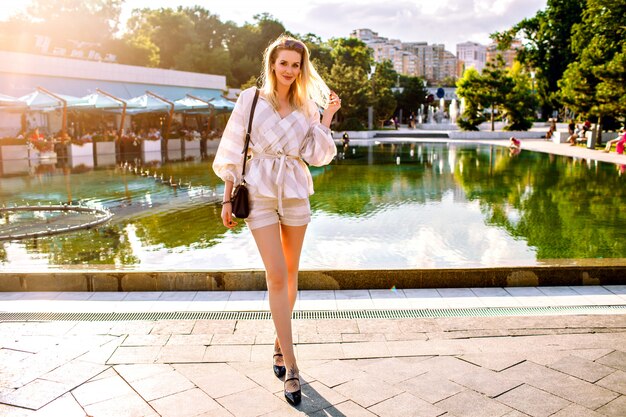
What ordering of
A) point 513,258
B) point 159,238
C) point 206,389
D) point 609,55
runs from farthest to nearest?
point 609,55, point 159,238, point 513,258, point 206,389

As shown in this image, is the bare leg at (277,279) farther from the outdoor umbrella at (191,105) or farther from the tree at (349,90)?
the tree at (349,90)

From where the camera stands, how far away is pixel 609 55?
998 inches

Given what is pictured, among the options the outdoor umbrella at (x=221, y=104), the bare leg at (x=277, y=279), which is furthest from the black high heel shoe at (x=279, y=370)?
the outdoor umbrella at (x=221, y=104)

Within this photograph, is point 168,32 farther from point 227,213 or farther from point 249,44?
point 227,213

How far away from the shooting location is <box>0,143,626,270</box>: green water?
21.5 feet

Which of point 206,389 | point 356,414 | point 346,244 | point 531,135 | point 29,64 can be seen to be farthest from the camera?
point 531,135

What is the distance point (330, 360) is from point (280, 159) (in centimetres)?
119

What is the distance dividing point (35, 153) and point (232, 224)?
2117 cm

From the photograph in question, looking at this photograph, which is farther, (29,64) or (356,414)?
(29,64)

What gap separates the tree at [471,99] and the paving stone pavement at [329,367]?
121ft

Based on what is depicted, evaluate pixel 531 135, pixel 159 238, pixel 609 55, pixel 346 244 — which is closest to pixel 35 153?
pixel 159 238

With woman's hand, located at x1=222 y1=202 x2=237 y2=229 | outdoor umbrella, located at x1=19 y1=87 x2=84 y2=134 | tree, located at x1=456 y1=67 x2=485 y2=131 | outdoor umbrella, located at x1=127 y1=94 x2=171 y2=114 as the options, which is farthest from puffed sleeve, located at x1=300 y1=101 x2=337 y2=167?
tree, located at x1=456 y1=67 x2=485 y2=131

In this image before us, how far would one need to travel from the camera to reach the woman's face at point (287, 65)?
3203 mm

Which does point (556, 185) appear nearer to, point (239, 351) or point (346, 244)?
point (346, 244)
